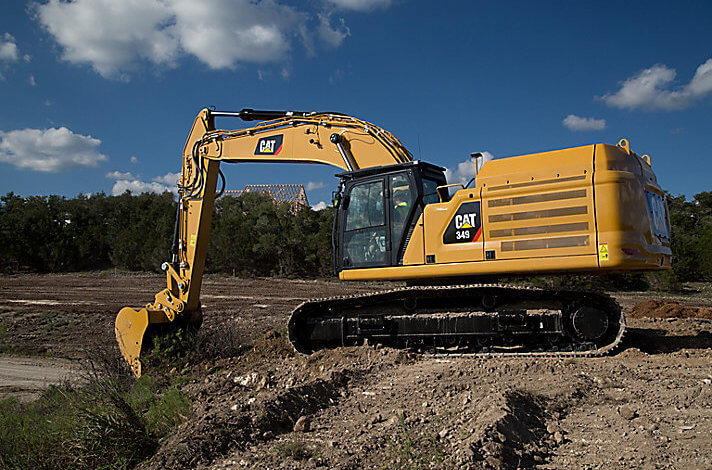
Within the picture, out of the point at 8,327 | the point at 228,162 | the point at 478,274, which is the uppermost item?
the point at 228,162

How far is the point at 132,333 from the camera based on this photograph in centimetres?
812

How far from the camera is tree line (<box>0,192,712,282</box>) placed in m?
30.1

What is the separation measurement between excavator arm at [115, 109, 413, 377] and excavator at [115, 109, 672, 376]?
2cm

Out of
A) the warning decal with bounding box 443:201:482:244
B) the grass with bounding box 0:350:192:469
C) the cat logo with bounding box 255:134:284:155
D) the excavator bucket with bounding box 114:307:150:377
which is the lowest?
the grass with bounding box 0:350:192:469

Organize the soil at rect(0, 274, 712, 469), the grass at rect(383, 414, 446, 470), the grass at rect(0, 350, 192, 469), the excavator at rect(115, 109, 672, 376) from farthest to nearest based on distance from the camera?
1. the excavator at rect(115, 109, 672, 376)
2. the grass at rect(0, 350, 192, 469)
3. the soil at rect(0, 274, 712, 469)
4. the grass at rect(383, 414, 446, 470)

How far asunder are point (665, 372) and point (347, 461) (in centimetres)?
445

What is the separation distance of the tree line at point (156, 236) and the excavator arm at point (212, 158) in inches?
745

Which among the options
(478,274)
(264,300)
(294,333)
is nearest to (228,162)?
(294,333)

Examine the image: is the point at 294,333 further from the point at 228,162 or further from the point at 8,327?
the point at 8,327

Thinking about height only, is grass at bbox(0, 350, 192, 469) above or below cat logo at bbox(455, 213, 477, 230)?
below

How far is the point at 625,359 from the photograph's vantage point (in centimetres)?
669

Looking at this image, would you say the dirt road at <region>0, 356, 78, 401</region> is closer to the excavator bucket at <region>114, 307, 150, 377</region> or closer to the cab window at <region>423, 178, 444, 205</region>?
the excavator bucket at <region>114, 307, 150, 377</region>

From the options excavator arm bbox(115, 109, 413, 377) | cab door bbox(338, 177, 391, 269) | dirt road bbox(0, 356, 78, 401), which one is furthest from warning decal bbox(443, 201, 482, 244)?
dirt road bbox(0, 356, 78, 401)

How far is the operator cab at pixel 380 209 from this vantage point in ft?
24.7
